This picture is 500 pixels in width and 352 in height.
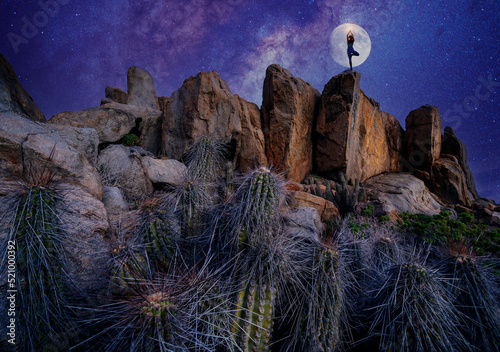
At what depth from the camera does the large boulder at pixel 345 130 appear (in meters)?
12.4

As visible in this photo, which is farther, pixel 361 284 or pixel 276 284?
pixel 361 284

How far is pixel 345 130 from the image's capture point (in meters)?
12.5

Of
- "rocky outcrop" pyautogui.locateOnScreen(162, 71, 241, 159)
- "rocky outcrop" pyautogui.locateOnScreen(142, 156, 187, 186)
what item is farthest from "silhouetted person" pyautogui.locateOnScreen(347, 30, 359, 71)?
"rocky outcrop" pyautogui.locateOnScreen(142, 156, 187, 186)

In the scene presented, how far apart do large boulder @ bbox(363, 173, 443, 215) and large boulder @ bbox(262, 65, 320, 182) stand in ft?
15.0

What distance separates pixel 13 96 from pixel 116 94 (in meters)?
10.3

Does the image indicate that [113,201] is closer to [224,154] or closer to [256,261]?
[256,261]

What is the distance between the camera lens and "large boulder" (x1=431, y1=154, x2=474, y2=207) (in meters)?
15.5

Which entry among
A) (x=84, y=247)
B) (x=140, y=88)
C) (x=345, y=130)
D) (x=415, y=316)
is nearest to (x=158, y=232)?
(x=84, y=247)

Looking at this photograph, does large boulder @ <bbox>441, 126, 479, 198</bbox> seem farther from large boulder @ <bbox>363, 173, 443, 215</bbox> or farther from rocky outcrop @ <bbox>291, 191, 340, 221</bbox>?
rocky outcrop @ <bbox>291, 191, 340, 221</bbox>

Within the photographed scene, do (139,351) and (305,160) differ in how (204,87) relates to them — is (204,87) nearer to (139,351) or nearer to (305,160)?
(305,160)

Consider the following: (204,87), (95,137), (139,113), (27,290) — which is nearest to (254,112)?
(204,87)

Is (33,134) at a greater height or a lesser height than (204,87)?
lesser

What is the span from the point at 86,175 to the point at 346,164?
12.0 m

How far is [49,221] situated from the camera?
74.2 inches
